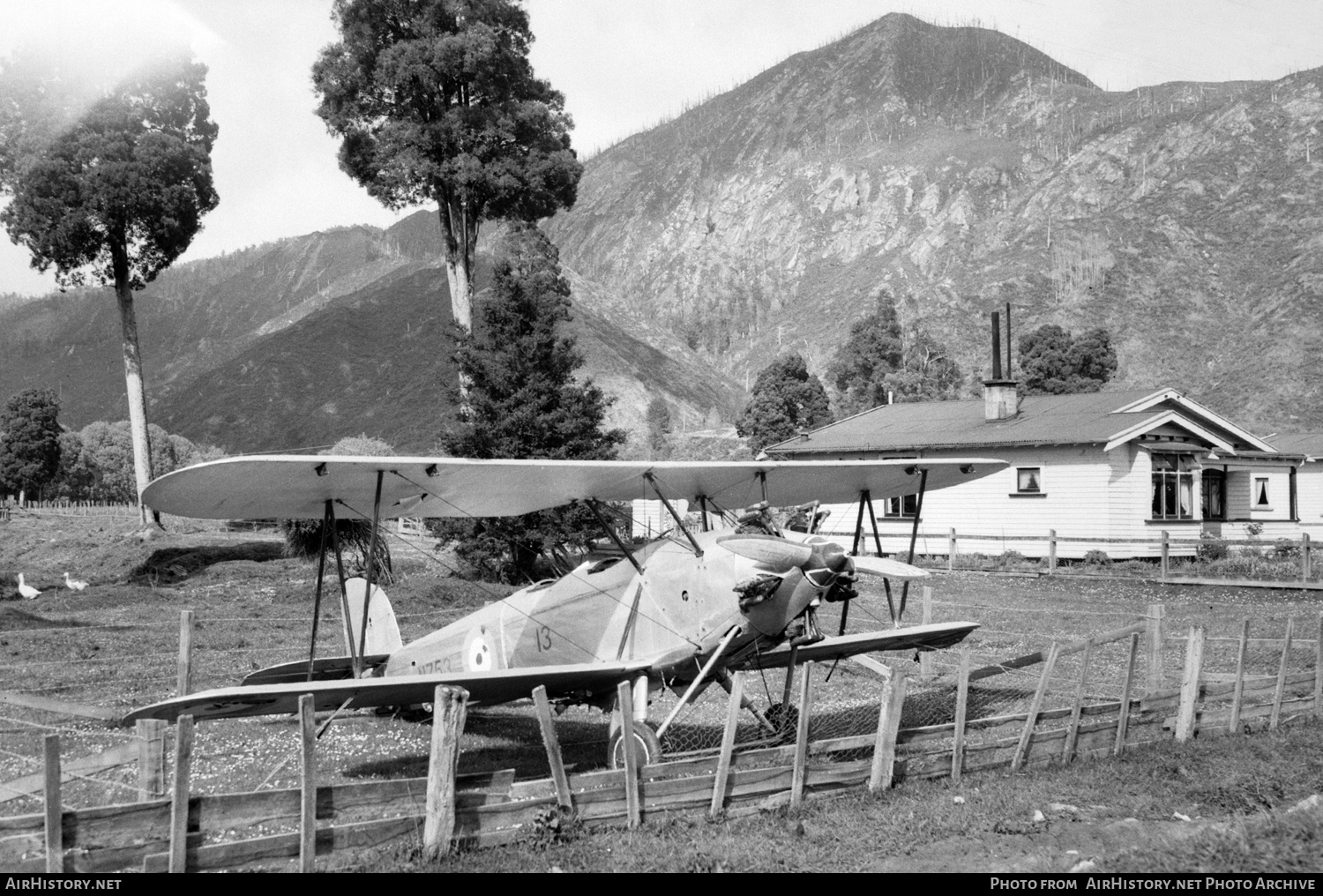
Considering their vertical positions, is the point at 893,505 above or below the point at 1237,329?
below

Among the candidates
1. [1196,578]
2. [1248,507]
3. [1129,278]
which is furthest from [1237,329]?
[1196,578]

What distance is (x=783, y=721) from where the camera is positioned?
10.3 metres

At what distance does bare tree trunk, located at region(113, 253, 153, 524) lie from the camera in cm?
3266

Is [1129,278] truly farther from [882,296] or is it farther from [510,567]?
[510,567]

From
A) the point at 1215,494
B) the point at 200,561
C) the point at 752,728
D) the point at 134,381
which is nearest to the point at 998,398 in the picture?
the point at 1215,494

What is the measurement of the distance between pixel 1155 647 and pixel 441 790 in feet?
27.3

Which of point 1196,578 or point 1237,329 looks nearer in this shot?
point 1196,578

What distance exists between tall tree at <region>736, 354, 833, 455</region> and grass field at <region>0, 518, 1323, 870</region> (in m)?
36.1

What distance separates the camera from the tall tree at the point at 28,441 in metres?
74.9

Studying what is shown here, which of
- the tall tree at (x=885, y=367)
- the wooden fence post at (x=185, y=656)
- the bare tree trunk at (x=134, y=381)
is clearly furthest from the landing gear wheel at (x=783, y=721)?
the tall tree at (x=885, y=367)

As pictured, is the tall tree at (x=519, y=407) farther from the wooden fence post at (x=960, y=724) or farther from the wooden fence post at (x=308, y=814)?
the wooden fence post at (x=308, y=814)

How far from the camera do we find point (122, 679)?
12953mm

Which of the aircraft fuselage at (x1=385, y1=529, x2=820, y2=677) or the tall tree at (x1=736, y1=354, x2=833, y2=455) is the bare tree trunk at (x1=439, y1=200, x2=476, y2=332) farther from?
the tall tree at (x1=736, y1=354, x2=833, y2=455)

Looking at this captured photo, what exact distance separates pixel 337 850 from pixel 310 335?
13083cm
